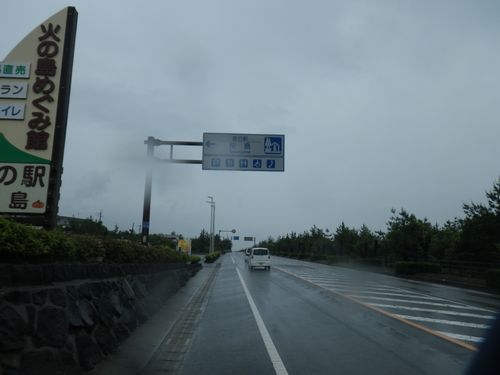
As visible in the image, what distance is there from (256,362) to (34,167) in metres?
5.46

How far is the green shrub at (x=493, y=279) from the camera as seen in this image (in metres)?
23.7

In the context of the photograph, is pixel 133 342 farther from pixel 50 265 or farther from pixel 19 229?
pixel 19 229

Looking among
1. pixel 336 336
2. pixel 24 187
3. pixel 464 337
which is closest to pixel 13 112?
pixel 24 187

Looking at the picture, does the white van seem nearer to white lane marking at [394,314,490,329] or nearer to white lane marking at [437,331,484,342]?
white lane marking at [394,314,490,329]

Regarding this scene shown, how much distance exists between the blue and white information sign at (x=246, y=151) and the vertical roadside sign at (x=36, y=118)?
11.1 meters

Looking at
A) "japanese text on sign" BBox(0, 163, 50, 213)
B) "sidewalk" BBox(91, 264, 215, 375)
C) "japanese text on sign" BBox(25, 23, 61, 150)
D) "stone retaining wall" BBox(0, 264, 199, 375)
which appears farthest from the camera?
"japanese text on sign" BBox(25, 23, 61, 150)

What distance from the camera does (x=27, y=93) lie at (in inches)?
363

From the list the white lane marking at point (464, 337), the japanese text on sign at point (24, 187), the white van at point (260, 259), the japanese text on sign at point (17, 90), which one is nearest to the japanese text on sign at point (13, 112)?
the japanese text on sign at point (17, 90)

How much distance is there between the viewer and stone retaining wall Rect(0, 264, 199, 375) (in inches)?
192

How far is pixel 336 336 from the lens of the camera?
31.3ft

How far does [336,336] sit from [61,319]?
5702mm

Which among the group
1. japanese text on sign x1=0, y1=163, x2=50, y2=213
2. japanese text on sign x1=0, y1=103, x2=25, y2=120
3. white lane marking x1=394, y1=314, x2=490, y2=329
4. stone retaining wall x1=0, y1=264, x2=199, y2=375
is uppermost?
japanese text on sign x1=0, y1=103, x2=25, y2=120

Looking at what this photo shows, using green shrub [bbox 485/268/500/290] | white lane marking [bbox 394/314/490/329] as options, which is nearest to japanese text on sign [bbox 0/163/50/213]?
white lane marking [bbox 394/314/490/329]

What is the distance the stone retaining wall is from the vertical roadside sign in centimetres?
194
